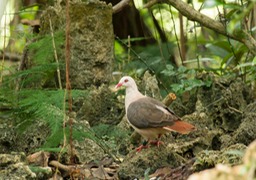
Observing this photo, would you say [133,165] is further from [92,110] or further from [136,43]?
[136,43]

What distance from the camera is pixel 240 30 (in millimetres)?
6551

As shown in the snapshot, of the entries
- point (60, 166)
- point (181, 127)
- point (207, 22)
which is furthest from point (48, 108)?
point (207, 22)

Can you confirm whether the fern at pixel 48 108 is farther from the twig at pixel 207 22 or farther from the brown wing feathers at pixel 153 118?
the twig at pixel 207 22

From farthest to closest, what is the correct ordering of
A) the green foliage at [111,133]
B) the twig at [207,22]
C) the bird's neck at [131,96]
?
1. the twig at [207,22]
2. the green foliage at [111,133]
3. the bird's neck at [131,96]

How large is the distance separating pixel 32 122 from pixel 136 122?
0.93 m

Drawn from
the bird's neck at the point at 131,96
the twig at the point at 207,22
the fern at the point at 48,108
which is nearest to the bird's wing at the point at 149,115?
the bird's neck at the point at 131,96

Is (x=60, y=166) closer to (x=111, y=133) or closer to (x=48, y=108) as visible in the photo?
(x=48, y=108)

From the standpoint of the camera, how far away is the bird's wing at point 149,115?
205 inches

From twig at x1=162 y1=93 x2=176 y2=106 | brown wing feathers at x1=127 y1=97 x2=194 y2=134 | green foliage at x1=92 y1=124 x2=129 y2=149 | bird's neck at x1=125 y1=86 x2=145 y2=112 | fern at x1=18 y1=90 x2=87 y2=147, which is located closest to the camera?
fern at x1=18 y1=90 x2=87 y2=147

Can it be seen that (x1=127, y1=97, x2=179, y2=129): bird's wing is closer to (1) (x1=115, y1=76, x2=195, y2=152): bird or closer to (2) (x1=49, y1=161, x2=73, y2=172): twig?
(1) (x1=115, y1=76, x2=195, y2=152): bird

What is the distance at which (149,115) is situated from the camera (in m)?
5.30

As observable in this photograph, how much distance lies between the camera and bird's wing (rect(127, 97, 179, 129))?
5.21m

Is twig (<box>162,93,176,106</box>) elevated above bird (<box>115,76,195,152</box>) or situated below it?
above

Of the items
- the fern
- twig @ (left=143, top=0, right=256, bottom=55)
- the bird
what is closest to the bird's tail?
the bird
